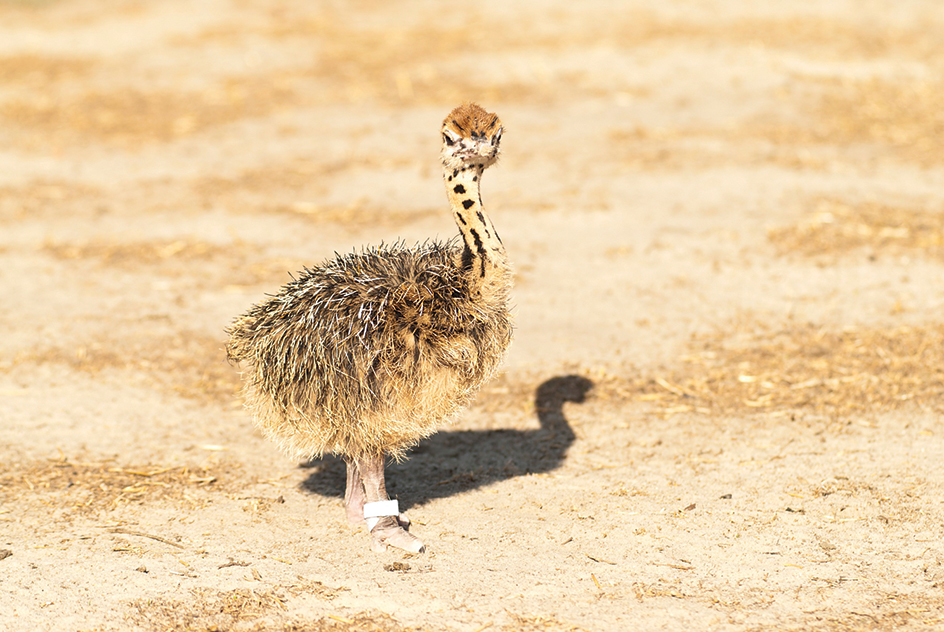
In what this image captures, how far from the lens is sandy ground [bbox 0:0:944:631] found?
5730 mm

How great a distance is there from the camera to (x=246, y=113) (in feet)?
53.0

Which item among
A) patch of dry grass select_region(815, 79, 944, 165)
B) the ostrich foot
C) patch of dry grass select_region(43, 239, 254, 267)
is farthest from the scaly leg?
patch of dry grass select_region(815, 79, 944, 165)

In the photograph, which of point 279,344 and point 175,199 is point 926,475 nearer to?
point 279,344

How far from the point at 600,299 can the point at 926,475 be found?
4.01 meters

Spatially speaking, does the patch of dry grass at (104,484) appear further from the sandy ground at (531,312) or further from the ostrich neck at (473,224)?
the ostrich neck at (473,224)

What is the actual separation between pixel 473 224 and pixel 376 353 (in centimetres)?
93

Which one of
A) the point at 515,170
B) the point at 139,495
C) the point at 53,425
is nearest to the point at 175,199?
the point at 515,170

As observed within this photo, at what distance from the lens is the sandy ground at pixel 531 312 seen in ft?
18.8

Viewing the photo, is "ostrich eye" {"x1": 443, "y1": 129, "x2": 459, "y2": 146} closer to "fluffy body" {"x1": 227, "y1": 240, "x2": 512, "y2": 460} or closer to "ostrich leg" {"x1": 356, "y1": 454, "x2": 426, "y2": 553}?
"fluffy body" {"x1": 227, "y1": 240, "x2": 512, "y2": 460}

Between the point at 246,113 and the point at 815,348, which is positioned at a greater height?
the point at 246,113

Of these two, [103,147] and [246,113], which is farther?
[246,113]

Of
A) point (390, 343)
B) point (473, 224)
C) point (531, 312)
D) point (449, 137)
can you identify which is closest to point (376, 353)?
point (390, 343)

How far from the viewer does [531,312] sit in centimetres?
1000

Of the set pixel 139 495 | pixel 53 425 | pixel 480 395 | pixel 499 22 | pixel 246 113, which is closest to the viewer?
pixel 139 495
